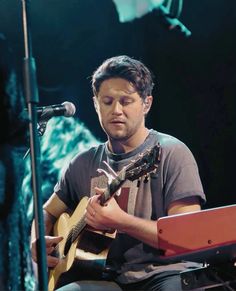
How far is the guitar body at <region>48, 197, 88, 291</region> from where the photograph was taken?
2.20 m

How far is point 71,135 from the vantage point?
10.3 feet

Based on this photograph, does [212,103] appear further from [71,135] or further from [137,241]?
[137,241]

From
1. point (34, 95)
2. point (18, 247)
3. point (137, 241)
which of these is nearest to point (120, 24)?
point (137, 241)

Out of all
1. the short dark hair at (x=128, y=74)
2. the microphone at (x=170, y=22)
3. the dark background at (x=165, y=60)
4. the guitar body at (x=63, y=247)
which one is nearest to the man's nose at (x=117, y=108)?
the short dark hair at (x=128, y=74)

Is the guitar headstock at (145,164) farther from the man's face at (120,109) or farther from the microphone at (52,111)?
the man's face at (120,109)

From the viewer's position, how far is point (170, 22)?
3.08 metres

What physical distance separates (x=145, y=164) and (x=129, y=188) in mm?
316

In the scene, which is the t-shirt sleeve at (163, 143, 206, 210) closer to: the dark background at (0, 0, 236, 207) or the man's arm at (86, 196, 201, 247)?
the man's arm at (86, 196, 201, 247)

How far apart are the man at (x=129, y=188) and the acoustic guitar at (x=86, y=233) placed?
0.04m

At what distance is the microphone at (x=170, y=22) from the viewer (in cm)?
306

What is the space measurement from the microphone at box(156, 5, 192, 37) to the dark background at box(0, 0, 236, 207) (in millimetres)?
27

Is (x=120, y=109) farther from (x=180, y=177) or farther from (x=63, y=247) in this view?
(x=63, y=247)

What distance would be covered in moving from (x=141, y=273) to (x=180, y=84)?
1.36 metres

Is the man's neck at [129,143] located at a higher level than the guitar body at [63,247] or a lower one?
higher
